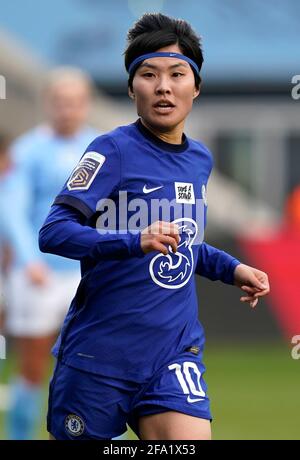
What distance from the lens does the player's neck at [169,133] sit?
5.02 m

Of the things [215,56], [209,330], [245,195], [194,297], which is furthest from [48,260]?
[215,56]

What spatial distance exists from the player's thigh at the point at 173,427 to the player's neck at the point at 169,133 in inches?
41.5

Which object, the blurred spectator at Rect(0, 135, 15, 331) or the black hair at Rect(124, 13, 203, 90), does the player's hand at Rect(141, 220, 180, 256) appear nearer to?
the black hair at Rect(124, 13, 203, 90)

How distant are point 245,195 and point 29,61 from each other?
652 centimetres

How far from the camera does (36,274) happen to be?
8102 millimetres

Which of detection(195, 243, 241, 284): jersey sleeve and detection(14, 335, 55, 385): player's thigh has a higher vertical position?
detection(195, 243, 241, 284): jersey sleeve

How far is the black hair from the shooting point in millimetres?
4977

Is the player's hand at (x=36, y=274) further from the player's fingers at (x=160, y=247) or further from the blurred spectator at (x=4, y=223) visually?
the player's fingers at (x=160, y=247)

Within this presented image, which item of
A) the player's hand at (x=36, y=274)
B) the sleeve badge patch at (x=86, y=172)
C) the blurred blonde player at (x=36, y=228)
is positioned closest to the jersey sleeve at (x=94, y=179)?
the sleeve badge patch at (x=86, y=172)

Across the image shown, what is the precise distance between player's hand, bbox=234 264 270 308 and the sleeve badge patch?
2.61 ft

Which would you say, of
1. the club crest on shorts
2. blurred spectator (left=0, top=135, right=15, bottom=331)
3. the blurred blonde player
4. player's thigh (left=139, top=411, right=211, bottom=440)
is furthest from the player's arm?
blurred spectator (left=0, top=135, right=15, bottom=331)

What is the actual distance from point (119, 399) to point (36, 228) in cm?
398

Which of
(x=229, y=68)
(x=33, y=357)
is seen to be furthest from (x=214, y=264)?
(x=229, y=68)
